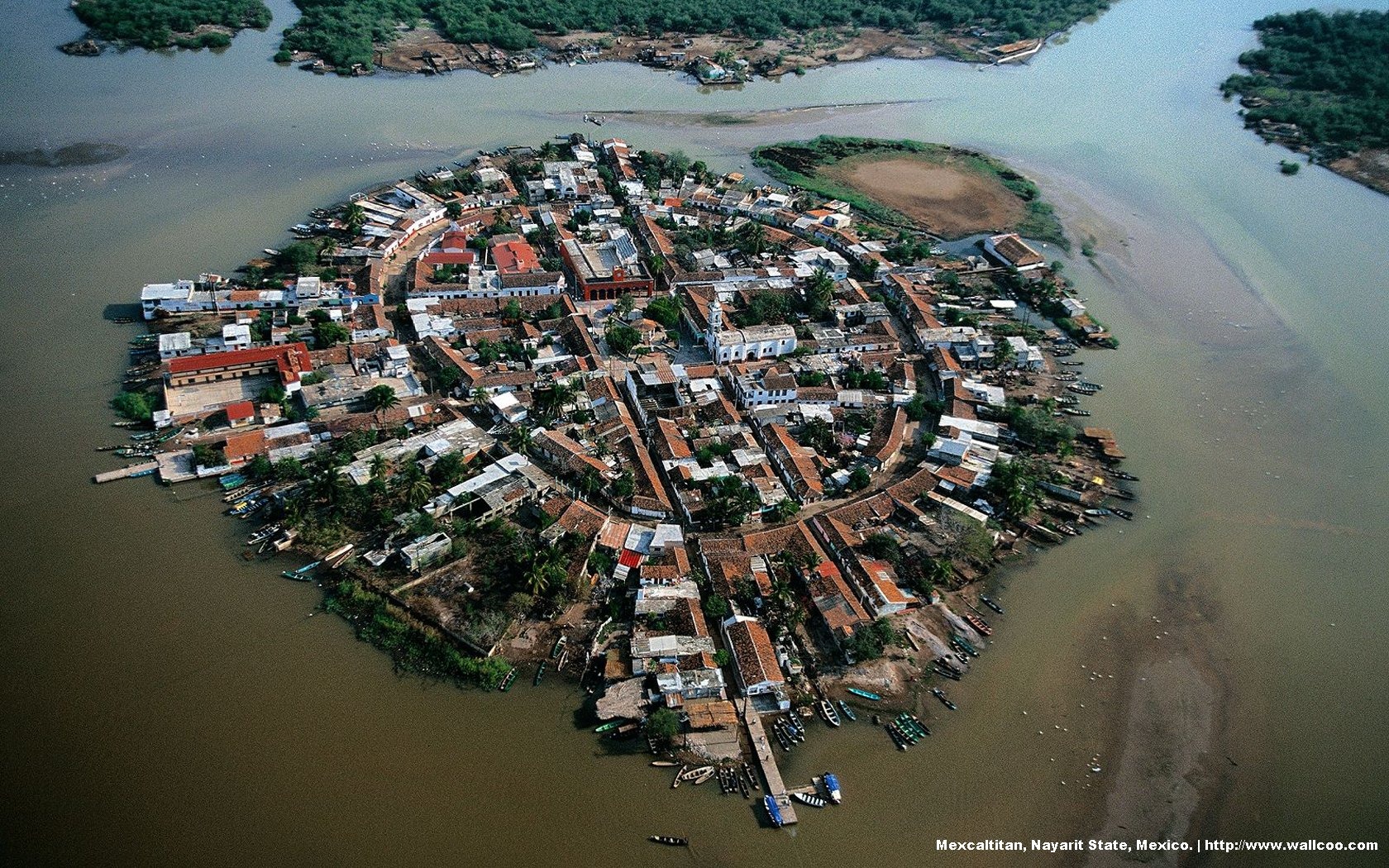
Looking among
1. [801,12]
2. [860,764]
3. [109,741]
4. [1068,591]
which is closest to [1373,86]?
[801,12]

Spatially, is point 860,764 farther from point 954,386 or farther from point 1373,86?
point 1373,86

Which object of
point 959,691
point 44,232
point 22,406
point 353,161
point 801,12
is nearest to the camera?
point 959,691

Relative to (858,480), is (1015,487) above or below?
above

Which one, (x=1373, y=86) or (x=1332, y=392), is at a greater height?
(x=1373, y=86)

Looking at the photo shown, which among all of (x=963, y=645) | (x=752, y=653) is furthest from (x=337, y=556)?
(x=963, y=645)

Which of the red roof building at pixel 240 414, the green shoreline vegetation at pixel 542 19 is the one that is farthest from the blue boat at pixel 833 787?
the green shoreline vegetation at pixel 542 19

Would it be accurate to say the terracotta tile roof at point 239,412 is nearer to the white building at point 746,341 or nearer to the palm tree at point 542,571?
the palm tree at point 542,571

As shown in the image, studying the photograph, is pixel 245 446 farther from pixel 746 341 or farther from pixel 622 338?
pixel 746 341
